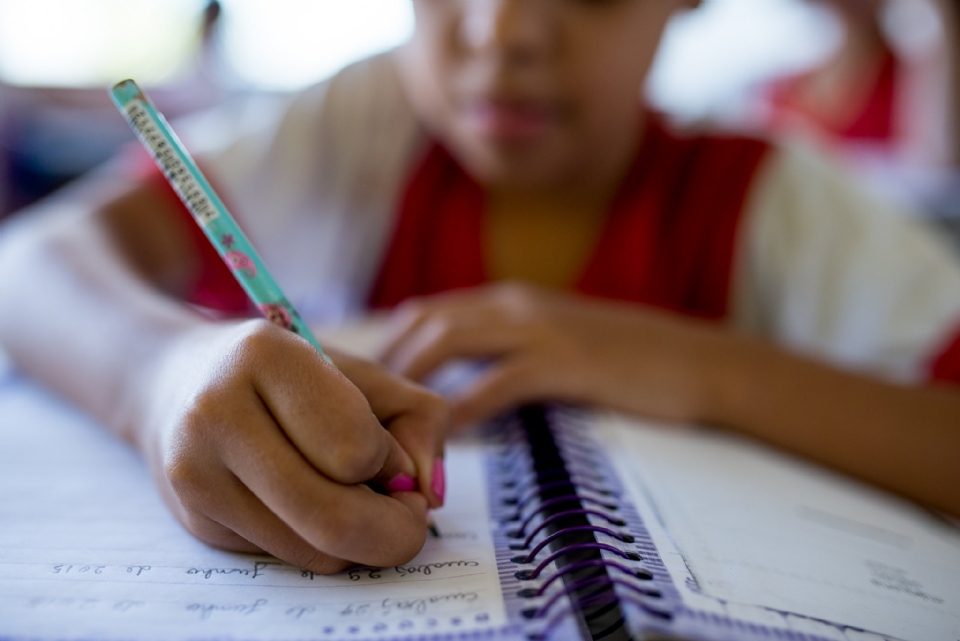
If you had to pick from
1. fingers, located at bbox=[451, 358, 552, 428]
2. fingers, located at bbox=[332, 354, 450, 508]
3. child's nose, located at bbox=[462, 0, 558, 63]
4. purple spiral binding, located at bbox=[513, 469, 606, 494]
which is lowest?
fingers, located at bbox=[451, 358, 552, 428]

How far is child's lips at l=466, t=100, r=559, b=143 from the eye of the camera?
1.40ft

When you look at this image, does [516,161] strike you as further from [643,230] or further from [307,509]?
[307,509]

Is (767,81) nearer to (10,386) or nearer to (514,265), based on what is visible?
(514,265)

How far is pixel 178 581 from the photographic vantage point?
20cm

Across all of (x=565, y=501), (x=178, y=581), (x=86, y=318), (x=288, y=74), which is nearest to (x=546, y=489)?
(x=565, y=501)

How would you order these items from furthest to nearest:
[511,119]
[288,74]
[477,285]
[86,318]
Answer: [288,74]
[477,285]
[511,119]
[86,318]

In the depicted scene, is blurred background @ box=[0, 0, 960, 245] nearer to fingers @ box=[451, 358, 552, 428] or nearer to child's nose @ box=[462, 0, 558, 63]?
child's nose @ box=[462, 0, 558, 63]

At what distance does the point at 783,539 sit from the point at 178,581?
197 mm

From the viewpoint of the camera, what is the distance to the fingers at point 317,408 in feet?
0.61

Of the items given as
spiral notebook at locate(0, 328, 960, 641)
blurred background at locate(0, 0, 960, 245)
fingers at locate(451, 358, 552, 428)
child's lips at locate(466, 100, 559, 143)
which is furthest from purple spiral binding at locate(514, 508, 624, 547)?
blurred background at locate(0, 0, 960, 245)

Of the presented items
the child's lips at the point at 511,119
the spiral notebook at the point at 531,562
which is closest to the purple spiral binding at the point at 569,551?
the spiral notebook at the point at 531,562

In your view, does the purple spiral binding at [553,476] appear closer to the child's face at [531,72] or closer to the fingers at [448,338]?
the fingers at [448,338]

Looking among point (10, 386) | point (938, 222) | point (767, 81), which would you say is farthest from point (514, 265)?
point (767, 81)

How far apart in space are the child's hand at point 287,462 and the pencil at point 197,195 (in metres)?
0.02
